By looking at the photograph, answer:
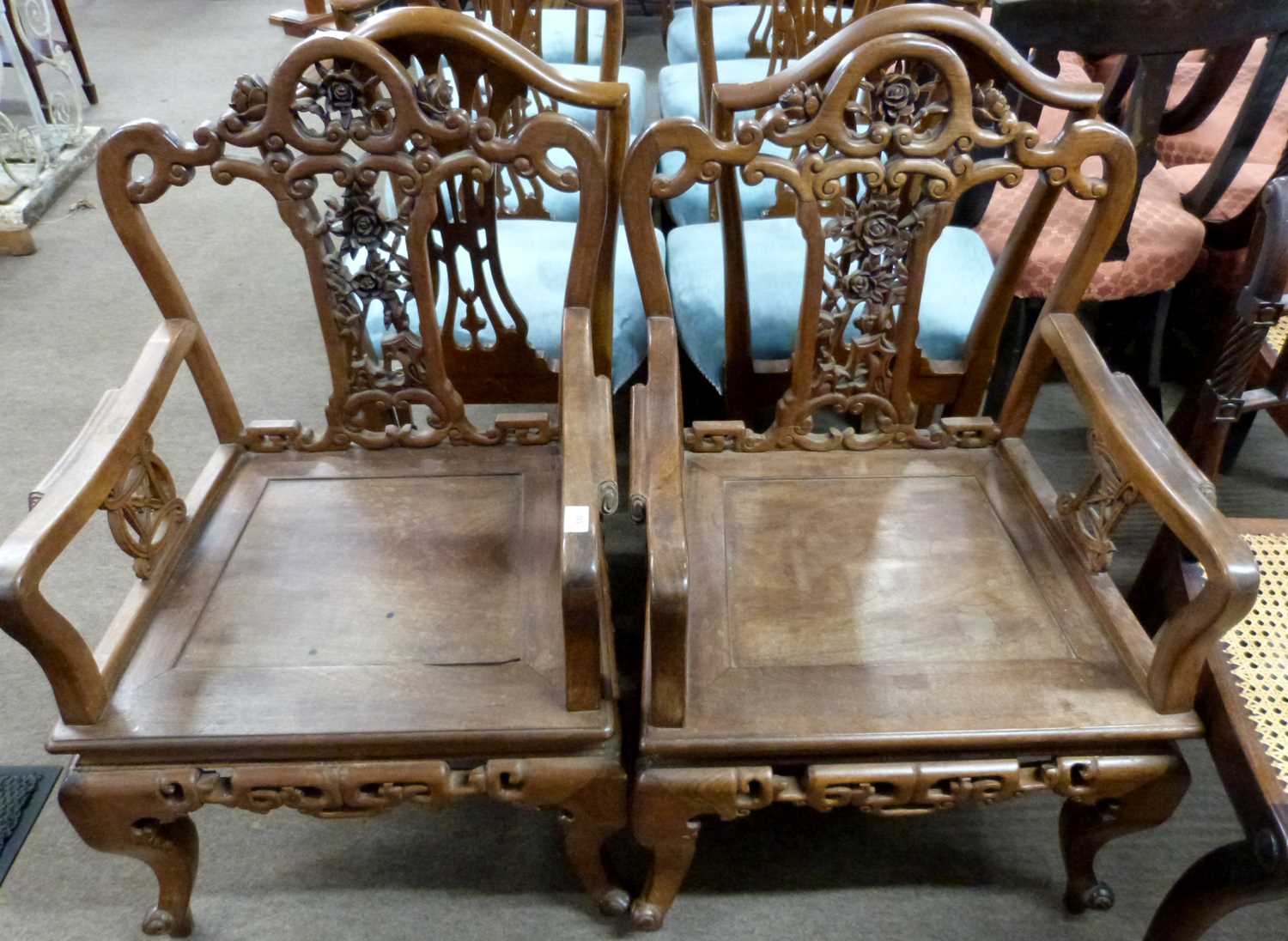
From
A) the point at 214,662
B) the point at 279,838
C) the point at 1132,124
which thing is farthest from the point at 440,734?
the point at 1132,124

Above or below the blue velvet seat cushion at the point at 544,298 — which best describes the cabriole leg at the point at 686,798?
below

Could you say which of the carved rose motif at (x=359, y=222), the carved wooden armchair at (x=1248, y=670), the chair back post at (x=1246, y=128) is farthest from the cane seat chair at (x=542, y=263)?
the chair back post at (x=1246, y=128)

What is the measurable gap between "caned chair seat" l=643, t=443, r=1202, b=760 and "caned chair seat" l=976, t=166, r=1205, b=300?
0.44 m

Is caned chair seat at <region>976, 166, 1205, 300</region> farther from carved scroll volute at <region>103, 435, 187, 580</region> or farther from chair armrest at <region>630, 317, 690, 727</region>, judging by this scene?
carved scroll volute at <region>103, 435, 187, 580</region>

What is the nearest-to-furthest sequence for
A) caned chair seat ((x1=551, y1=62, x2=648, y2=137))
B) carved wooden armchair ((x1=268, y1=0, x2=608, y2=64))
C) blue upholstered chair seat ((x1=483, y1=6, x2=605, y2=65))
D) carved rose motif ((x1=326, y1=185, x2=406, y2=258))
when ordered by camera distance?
carved rose motif ((x1=326, y1=185, x2=406, y2=258)) → carved wooden armchair ((x1=268, y1=0, x2=608, y2=64)) → caned chair seat ((x1=551, y1=62, x2=648, y2=137)) → blue upholstered chair seat ((x1=483, y1=6, x2=605, y2=65))

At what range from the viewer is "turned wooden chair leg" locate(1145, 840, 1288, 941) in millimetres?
873

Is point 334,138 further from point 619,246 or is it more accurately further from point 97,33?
point 97,33

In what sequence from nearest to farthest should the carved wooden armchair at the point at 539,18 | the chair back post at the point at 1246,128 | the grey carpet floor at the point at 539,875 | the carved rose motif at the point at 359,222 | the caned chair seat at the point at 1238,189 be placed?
the carved rose motif at the point at 359,222 < the grey carpet floor at the point at 539,875 < the chair back post at the point at 1246,128 < the carved wooden armchair at the point at 539,18 < the caned chair seat at the point at 1238,189

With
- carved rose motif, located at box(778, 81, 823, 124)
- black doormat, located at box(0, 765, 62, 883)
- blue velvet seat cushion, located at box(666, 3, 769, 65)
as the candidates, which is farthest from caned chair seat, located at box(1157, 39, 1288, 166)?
black doormat, located at box(0, 765, 62, 883)

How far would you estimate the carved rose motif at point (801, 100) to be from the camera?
0.93 meters

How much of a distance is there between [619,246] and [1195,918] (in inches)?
51.4

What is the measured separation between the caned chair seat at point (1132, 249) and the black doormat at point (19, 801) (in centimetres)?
173

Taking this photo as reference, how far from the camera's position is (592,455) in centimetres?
91

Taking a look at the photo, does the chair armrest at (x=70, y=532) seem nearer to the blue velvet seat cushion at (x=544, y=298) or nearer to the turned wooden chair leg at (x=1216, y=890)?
the blue velvet seat cushion at (x=544, y=298)
